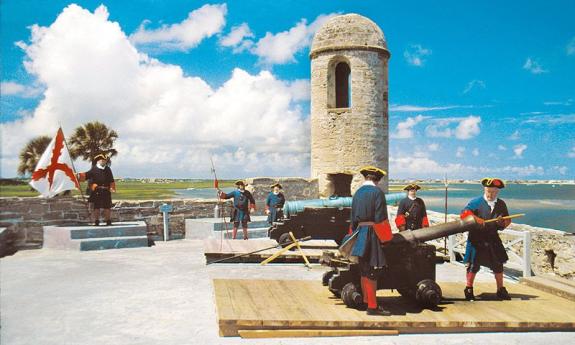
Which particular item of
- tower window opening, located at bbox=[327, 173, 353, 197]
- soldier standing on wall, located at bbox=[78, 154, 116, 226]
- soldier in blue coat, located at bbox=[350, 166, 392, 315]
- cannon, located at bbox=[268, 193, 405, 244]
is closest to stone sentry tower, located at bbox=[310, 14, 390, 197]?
tower window opening, located at bbox=[327, 173, 353, 197]

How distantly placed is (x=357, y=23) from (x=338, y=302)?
14584mm

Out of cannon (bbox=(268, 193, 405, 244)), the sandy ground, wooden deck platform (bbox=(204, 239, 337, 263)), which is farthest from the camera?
cannon (bbox=(268, 193, 405, 244))

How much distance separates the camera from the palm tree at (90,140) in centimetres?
1983

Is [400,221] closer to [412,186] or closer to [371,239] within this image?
[412,186]

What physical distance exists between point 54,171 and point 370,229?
28.3 ft

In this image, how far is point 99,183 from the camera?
41.9 ft

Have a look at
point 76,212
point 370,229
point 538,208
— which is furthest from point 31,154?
point 538,208

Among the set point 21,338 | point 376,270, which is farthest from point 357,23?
point 21,338

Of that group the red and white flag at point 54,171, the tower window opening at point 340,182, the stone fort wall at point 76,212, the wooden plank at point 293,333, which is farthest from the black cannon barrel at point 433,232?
the tower window opening at point 340,182

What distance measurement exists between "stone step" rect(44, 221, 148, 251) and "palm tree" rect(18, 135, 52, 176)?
7627mm

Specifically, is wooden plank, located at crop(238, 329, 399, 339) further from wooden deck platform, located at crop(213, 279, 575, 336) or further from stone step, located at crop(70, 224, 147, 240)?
stone step, located at crop(70, 224, 147, 240)

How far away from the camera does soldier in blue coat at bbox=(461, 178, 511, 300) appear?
693 cm

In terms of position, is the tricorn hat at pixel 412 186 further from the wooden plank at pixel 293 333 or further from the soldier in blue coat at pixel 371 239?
the wooden plank at pixel 293 333

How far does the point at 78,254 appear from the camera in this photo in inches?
454
